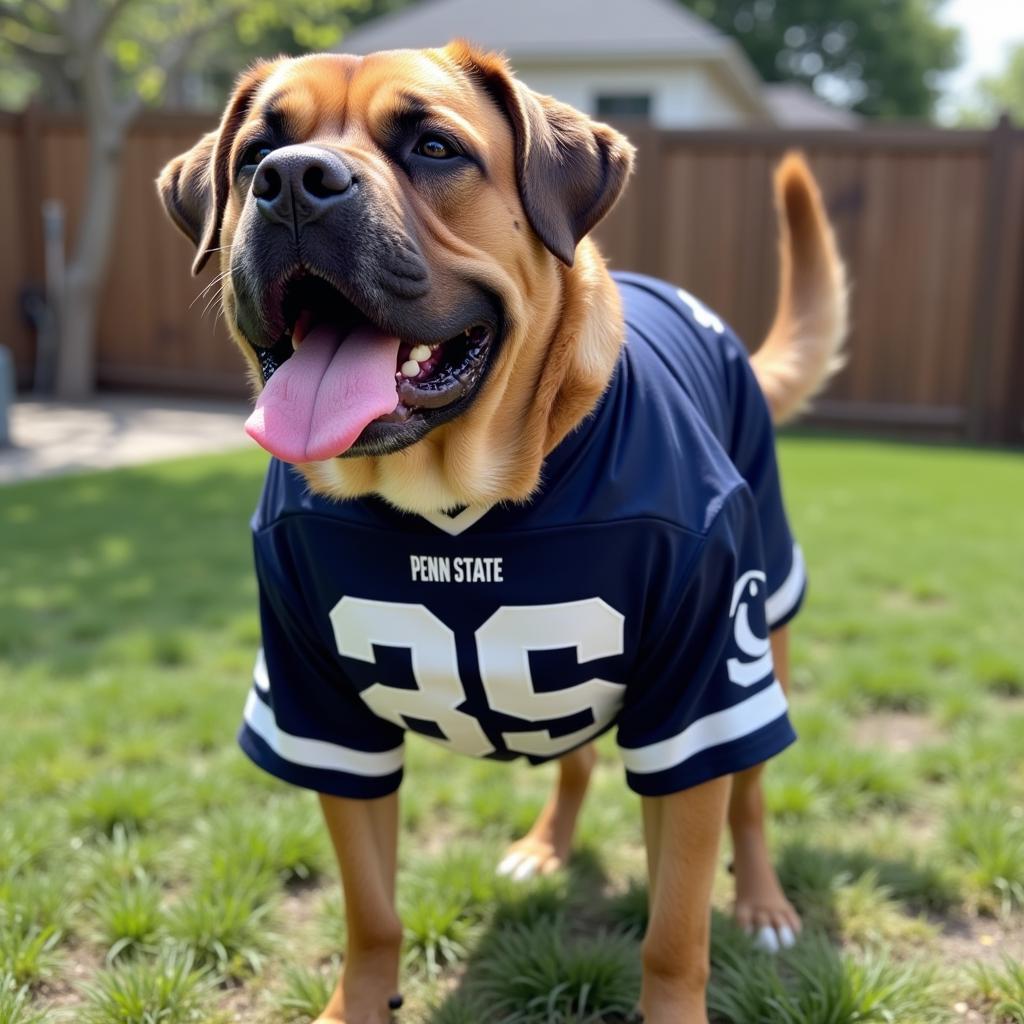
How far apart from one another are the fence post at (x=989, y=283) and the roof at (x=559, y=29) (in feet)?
29.9

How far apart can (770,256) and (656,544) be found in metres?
9.24

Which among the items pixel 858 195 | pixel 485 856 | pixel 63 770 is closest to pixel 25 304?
pixel 858 195

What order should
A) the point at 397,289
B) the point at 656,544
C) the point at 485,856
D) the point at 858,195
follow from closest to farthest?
the point at 397,289 → the point at 656,544 → the point at 485,856 → the point at 858,195

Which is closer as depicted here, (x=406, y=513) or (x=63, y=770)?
(x=406, y=513)

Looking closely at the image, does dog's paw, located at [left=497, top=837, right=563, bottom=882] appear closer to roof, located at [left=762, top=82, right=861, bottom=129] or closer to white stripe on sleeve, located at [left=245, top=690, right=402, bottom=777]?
white stripe on sleeve, located at [left=245, top=690, right=402, bottom=777]

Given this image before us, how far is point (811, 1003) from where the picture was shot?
7.65ft

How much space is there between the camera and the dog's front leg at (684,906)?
7.28 feet

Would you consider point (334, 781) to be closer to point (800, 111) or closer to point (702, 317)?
point (702, 317)

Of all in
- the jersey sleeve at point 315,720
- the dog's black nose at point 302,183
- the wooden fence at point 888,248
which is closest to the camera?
the dog's black nose at point 302,183

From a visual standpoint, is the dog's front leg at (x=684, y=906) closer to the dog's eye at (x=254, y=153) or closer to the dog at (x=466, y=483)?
the dog at (x=466, y=483)

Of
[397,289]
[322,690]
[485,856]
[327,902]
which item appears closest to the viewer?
[397,289]

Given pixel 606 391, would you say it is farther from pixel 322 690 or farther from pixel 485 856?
pixel 485 856

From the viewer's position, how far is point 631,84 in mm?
18594

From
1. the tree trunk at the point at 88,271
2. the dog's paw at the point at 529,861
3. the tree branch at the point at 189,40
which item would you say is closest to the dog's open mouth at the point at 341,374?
the dog's paw at the point at 529,861
